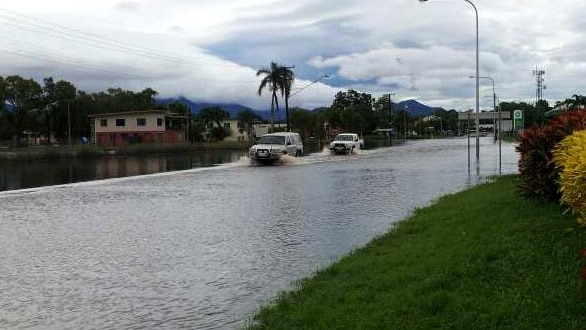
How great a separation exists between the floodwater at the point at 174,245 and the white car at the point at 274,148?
13.7 meters

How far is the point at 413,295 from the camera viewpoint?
21.0ft

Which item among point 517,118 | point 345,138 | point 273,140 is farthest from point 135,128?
point 517,118

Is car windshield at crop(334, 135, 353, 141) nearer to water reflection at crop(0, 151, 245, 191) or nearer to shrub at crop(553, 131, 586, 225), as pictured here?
water reflection at crop(0, 151, 245, 191)

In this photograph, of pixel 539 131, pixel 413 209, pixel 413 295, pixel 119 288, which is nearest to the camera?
pixel 413 295

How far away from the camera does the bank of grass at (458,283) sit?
5488 millimetres

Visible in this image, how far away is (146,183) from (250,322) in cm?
1834

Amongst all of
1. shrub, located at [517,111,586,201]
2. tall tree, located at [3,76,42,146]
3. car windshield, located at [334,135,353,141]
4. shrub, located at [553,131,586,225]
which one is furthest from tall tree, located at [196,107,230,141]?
shrub, located at [553,131,586,225]

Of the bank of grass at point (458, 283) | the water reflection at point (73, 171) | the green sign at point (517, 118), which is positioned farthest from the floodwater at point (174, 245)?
the green sign at point (517, 118)

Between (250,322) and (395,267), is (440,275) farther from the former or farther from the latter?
(250,322)

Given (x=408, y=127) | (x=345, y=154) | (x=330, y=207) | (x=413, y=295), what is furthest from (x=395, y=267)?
(x=408, y=127)

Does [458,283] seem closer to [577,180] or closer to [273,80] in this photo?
[577,180]

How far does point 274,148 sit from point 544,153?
26.1 meters

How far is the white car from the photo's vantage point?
120 feet

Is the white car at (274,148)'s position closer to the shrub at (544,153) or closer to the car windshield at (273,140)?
the car windshield at (273,140)
